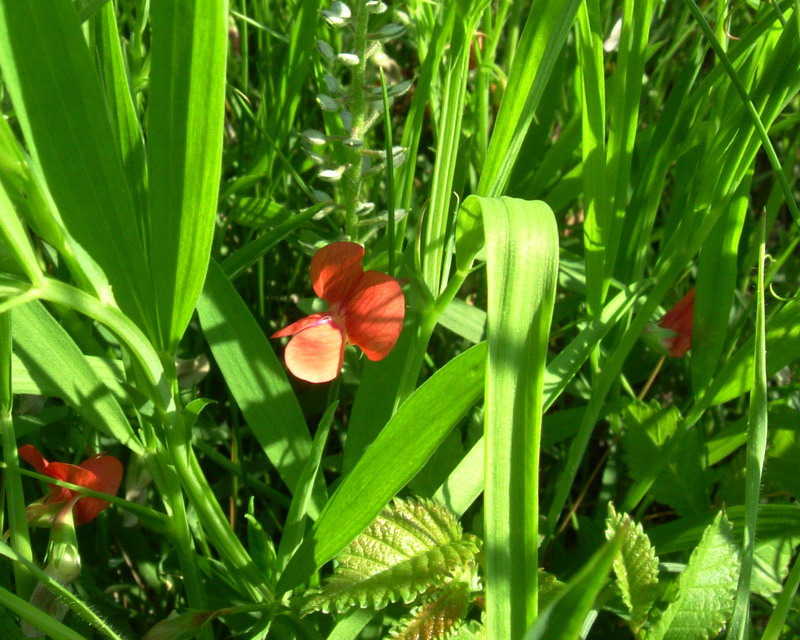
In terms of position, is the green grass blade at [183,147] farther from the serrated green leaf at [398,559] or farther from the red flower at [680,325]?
the red flower at [680,325]

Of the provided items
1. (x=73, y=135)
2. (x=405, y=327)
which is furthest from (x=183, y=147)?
(x=405, y=327)

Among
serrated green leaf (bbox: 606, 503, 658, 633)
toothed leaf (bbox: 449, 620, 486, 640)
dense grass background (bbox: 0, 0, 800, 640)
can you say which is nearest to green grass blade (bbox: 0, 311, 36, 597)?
dense grass background (bbox: 0, 0, 800, 640)

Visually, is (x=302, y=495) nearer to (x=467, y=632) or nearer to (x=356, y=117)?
(x=467, y=632)

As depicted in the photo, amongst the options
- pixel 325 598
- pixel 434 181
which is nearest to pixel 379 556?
pixel 325 598

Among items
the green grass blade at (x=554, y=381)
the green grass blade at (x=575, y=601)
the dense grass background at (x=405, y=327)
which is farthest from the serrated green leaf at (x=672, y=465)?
the green grass blade at (x=575, y=601)

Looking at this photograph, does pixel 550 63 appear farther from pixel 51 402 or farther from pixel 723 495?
pixel 51 402

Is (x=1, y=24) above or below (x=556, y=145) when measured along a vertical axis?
above
